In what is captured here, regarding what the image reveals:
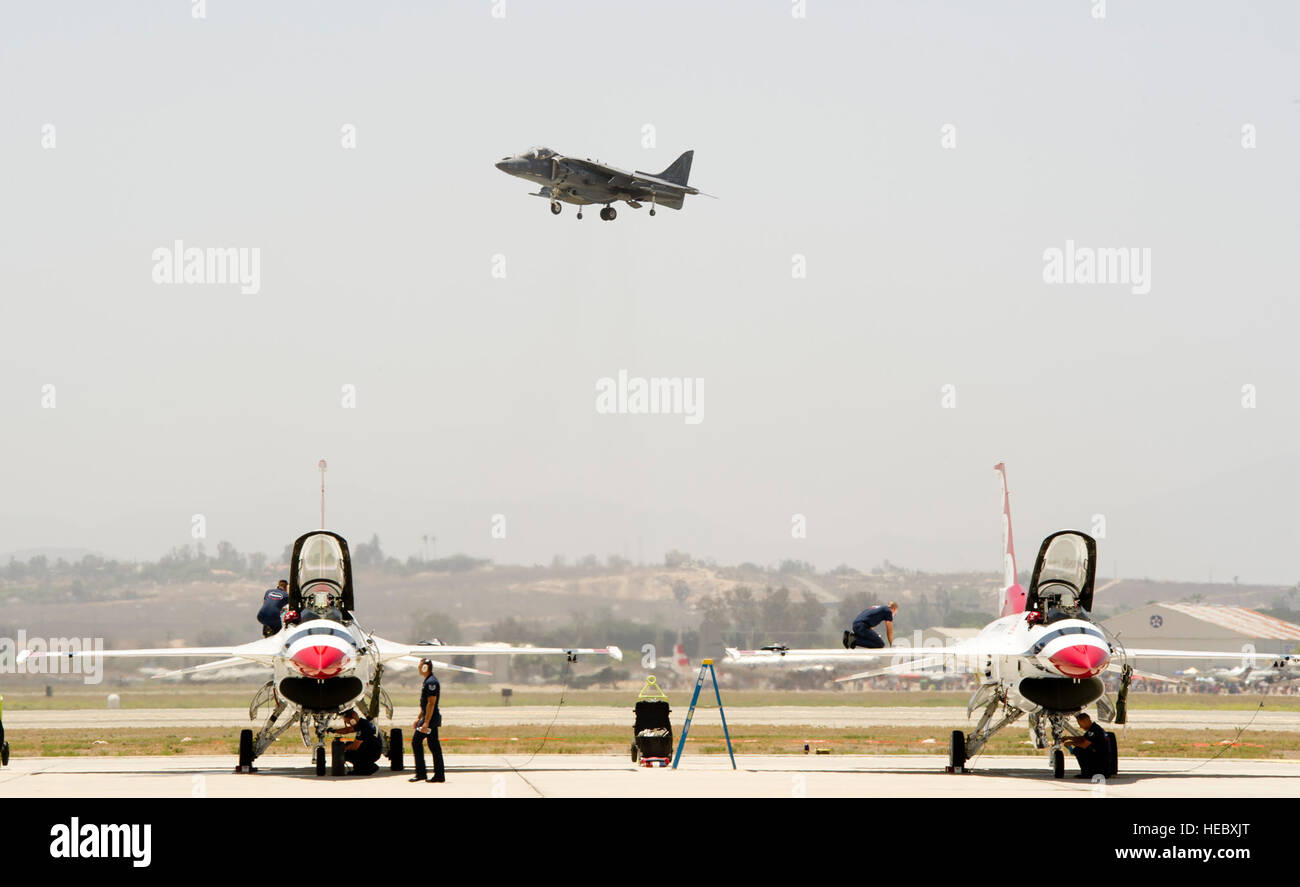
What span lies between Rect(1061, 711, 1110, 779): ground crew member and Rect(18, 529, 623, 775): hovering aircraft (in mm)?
7469

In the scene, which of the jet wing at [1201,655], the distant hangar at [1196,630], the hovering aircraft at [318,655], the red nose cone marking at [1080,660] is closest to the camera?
the red nose cone marking at [1080,660]

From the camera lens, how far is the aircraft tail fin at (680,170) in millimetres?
55344

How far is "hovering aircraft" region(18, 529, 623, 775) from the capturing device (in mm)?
19812

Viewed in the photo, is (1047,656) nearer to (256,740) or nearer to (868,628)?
(868,628)

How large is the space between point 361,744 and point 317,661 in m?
2.98

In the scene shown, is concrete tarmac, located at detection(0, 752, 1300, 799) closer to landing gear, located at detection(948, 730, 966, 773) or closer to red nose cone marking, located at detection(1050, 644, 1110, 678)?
landing gear, located at detection(948, 730, 966, 773)

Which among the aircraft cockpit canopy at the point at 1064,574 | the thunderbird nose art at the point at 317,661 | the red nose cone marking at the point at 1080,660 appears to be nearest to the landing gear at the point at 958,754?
the aircraft cockpit canopy at the point at 1064,574

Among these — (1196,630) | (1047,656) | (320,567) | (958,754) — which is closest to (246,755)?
(320,567)

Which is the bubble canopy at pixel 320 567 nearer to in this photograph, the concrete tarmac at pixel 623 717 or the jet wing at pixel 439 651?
the jet wing at pixel 439 651

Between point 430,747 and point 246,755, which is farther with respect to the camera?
point 246,755

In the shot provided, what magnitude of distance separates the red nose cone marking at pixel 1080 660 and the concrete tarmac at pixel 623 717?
19188 mm

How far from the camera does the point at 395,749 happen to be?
22891mm
